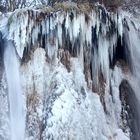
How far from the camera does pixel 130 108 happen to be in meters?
10.8

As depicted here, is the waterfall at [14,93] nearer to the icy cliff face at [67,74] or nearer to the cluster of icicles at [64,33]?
the icy cliff face at [67,74]

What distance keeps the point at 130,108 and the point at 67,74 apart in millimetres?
1586

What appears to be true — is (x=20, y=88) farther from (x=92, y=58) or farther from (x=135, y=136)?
(x=135, y=136)

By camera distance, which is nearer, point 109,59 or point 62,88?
point 62,88

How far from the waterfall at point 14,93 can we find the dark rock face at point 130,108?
2059mm

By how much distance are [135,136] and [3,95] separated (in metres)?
2.60

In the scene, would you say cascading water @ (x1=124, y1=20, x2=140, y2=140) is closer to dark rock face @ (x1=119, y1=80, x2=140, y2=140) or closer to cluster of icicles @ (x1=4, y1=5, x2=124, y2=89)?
dark rock face @ (x1=119, y1=80, x2=140, y2=140)

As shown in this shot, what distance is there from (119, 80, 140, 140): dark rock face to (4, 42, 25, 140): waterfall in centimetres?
206

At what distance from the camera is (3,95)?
9.73 metres

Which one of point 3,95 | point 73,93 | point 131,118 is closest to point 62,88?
point 73,93

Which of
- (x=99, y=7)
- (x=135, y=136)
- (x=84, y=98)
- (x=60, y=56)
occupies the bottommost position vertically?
(x=135, y=136)

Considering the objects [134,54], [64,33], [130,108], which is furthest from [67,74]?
[134,54]

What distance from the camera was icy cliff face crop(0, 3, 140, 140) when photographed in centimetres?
959

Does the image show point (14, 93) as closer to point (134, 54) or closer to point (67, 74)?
point (67, 74)
